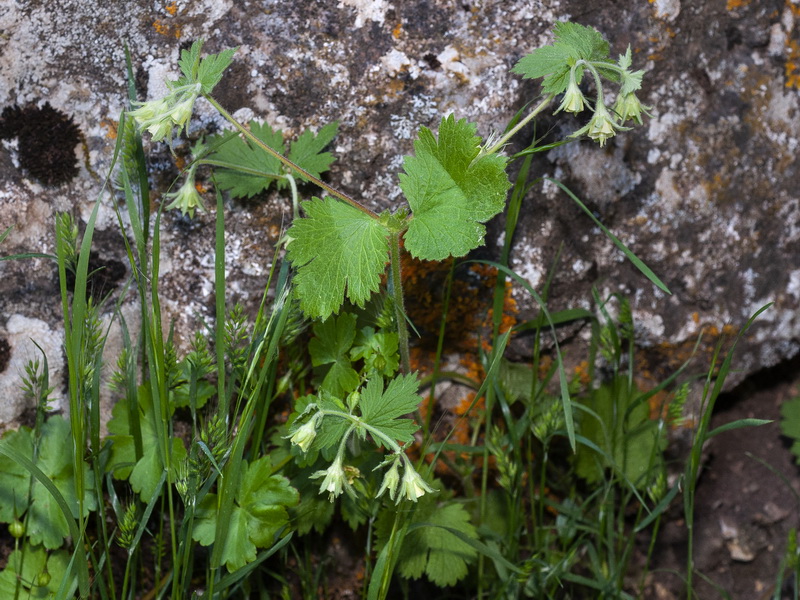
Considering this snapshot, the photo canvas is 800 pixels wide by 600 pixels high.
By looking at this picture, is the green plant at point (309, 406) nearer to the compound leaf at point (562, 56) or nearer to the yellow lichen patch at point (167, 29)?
the compound leaf at point (562, 56)

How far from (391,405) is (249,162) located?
31.9 inches

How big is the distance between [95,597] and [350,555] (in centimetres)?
82

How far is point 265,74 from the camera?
2088mm

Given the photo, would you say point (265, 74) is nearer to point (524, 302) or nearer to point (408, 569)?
point (524, 302)

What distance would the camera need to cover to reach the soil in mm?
2771

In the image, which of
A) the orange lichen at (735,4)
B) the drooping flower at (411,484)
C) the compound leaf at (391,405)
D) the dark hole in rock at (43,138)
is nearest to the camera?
the drooping flower at (411,484)

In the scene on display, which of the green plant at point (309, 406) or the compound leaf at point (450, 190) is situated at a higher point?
the compound leaf at point (450, 190)

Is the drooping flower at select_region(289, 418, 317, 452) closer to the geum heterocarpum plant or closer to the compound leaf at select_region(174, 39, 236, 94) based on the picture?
the geum heterocarpum plant

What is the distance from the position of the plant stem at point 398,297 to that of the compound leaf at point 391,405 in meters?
0.21

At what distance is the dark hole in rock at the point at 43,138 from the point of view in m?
2.03

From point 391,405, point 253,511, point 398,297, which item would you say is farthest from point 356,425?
point 253,511

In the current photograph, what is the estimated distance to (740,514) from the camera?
112 inches

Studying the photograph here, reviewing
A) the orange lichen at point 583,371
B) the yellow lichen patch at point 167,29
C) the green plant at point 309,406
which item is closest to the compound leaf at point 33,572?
the green plant at point 309,406

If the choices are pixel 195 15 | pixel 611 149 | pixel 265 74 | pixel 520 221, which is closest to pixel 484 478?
pixel 520 221
